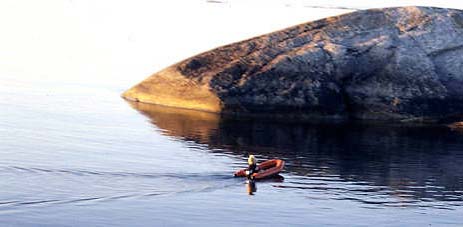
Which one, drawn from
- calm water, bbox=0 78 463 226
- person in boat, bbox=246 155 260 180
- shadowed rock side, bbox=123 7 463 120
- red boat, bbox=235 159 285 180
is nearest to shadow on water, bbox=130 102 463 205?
calm water, bbox=0 78 463 226

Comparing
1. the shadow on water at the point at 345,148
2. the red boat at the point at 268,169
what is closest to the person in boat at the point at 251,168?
the red boat at the point at 268,169

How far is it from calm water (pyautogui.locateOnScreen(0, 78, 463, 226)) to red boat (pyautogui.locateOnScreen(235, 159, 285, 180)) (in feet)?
1.15

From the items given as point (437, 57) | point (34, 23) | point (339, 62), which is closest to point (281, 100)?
point (339, 62)

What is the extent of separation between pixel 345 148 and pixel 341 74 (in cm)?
676

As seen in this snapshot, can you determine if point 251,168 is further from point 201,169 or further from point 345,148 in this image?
point 345,148

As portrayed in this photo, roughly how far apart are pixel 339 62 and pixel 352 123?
2.90 meters

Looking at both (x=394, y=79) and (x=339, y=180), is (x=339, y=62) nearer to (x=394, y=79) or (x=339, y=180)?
(x=394, y=79)

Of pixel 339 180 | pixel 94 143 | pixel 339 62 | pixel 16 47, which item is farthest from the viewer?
pixel 16 47

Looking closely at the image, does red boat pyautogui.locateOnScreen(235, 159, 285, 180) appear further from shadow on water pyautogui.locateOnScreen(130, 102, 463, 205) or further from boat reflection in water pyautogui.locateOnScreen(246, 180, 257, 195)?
shadow on water pyautogui.locateOnScreen(130, 102, 463, 205)

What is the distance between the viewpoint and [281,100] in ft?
172

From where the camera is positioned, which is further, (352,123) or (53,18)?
(53,18)

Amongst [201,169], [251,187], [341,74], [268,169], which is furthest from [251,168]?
[341,74]

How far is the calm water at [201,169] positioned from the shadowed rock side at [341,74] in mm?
1378

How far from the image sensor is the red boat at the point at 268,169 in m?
38.5
